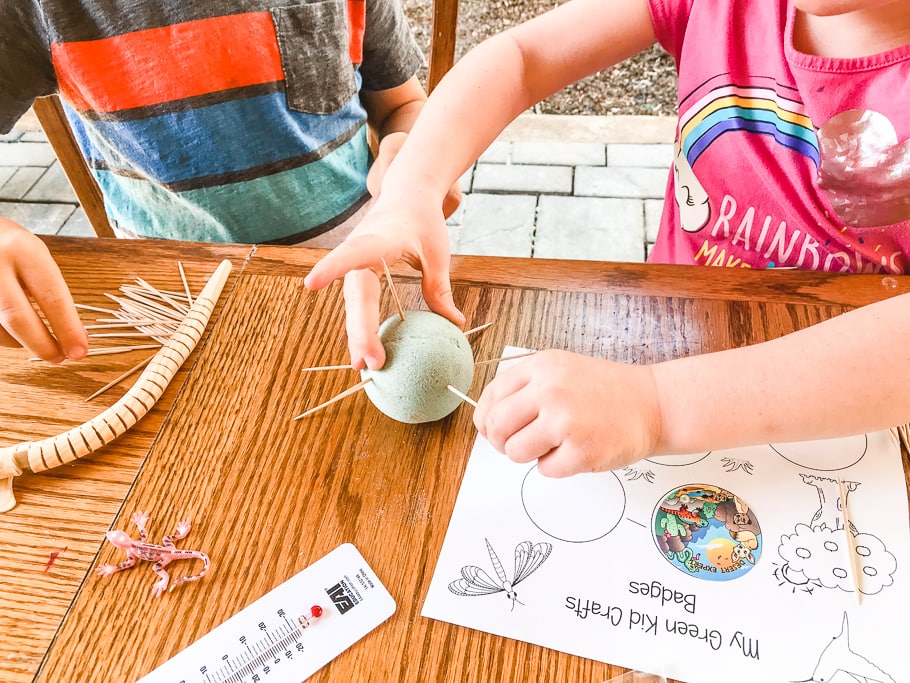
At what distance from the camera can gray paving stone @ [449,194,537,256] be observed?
1.67 metres

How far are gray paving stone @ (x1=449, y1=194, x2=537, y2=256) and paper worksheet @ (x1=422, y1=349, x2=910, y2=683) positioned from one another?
1.18 metres

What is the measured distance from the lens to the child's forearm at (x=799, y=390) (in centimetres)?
→ 47

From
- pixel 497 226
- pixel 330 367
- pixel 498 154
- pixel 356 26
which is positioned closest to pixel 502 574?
pixel 330 367

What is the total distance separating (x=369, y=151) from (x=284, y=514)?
27.7 inches

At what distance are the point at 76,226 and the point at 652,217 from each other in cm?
168

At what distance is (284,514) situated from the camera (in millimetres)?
492

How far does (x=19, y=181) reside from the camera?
2.02 meters

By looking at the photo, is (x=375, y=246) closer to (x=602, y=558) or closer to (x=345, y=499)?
(x=345, y=499)

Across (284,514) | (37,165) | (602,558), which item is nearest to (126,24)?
(284,514)

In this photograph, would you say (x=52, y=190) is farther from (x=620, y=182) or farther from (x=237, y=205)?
(x=620, y=182)

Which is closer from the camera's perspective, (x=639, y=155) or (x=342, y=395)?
(x=342, y=395)

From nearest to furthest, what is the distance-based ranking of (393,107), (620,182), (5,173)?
1. (393,107)
2. (620,182)
3. (5,173)

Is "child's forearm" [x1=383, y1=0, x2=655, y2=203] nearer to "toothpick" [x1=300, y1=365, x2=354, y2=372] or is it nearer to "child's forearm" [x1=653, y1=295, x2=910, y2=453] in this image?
"toothpick" [x1=300, y1=365, x2=354, y2=372]

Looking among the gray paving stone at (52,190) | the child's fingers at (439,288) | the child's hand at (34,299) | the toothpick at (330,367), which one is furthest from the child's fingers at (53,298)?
the gray paving stone at (52,190)
